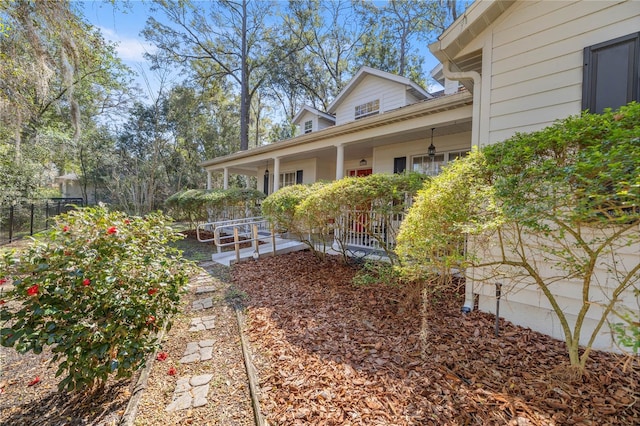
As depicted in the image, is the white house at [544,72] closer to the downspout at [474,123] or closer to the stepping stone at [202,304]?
the downspout at [474,123]

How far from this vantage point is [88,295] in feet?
7.41

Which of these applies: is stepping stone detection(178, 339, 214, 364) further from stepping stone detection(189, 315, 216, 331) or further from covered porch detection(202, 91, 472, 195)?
covered porch detection(202, 91, 472, 195)

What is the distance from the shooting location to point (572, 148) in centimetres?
252

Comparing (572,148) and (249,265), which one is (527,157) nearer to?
(572,148)

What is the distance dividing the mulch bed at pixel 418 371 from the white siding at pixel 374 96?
24.4 ft

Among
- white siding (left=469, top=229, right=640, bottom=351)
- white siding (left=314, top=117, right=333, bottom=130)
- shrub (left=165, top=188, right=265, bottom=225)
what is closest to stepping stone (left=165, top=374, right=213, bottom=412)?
white siding (left=469, top=229, right=640, bottom=351)

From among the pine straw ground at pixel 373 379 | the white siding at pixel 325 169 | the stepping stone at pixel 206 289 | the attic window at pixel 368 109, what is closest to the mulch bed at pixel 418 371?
the pine straw ground at pixel 373 379

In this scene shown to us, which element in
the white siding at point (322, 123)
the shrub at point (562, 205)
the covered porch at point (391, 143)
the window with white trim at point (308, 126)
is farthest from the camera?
the window with white trim at point (308, 126)

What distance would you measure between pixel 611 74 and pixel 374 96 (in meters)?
7.75

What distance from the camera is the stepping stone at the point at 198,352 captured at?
2.98 meters

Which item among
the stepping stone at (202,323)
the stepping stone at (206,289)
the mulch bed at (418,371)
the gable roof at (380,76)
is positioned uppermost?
the gable roof at (380,76)

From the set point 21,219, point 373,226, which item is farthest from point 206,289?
point 21,219

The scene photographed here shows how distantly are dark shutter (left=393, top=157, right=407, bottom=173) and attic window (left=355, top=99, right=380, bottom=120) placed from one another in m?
3.12

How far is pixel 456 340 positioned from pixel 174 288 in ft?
10.0
